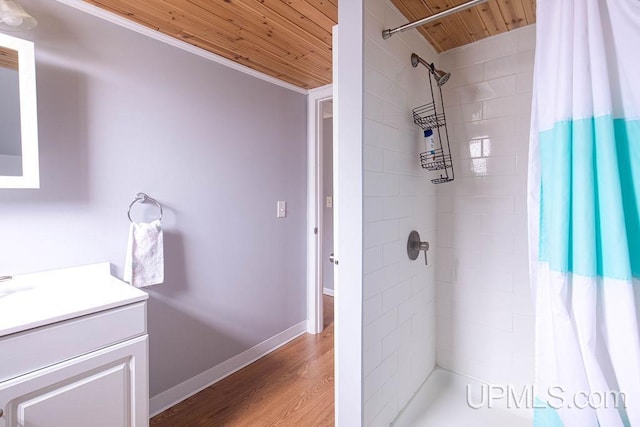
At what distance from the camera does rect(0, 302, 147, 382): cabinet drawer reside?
2.89 feet

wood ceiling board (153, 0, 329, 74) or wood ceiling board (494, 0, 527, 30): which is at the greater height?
wood ceiling board (153, 0, 329, 74)

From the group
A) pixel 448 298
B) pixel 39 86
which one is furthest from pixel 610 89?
pixel 39 86

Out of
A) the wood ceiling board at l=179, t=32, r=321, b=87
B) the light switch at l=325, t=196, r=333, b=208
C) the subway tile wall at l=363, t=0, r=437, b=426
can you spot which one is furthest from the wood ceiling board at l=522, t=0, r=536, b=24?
the light switch at l=325, t=196, r=333, b=208

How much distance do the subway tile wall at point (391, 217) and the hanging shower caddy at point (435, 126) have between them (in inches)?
1.6

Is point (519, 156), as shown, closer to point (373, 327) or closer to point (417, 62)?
point (417, 62)

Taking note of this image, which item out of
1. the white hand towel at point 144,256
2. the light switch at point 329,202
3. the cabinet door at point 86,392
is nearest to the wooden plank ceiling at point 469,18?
the white hand towel at point 144,256

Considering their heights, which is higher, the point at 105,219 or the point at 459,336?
the point at 105,219

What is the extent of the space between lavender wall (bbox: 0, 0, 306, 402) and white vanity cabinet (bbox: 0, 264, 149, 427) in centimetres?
44

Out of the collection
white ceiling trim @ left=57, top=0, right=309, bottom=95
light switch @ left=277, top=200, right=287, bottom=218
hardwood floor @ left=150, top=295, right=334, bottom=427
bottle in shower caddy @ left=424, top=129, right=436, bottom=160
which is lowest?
hardwood floor @ left=150, top=295, right=334, bottom=427

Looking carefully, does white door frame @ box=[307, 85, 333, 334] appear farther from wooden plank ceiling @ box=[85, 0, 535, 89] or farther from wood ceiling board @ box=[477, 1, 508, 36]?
wood ceiling board @ box=[477, 1, 508, 36]

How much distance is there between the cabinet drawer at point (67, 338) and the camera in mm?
881

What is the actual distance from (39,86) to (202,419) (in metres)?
1.87

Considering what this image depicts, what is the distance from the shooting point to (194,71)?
1.84 meters

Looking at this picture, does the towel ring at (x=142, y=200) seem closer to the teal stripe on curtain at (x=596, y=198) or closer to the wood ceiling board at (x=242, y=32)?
the wood ceiling board at (x=242, y=32)
